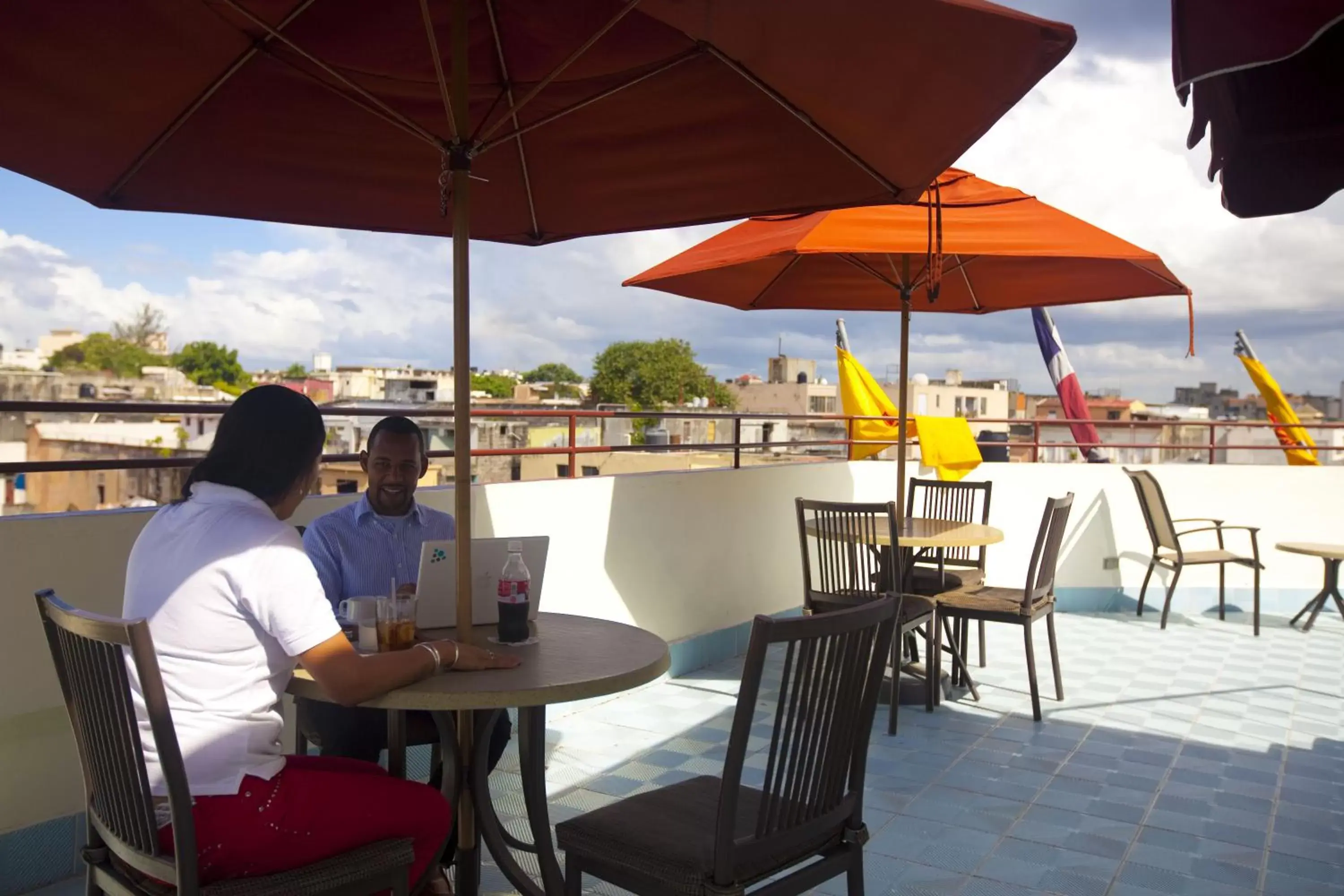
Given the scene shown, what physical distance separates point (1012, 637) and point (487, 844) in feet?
15.2

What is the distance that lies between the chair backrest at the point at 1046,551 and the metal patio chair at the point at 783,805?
8.24 ft

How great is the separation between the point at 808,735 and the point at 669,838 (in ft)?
1.04

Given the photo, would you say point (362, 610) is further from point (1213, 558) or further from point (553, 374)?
point (553, 374)

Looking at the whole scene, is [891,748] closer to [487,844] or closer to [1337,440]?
[487,844]

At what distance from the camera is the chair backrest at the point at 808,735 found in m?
1.65

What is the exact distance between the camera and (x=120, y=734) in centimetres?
152

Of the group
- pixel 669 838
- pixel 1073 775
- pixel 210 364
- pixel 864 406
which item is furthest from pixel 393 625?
pixel 210 364

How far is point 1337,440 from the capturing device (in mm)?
46250

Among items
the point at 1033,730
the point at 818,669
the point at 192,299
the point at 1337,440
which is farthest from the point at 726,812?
the point at 192,299

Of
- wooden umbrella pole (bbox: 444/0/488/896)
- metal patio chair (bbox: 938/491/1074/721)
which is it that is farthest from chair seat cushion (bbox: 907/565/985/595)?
wooden umbrella pole (bbox: 444/0/488/896)

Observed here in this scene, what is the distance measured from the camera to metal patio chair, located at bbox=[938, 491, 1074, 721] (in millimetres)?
4246

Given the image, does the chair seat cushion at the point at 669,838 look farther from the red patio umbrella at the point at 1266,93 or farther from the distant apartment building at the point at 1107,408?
the distant apartment building at the point at 1107,408

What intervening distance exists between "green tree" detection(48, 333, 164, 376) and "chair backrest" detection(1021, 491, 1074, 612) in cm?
7308

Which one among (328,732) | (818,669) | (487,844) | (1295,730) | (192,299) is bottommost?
(1295,730)
